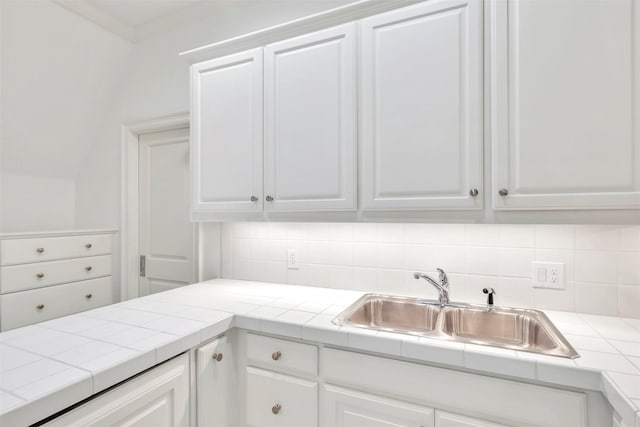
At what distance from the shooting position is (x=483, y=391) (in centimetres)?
103

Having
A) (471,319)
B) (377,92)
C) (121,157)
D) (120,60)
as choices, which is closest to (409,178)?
(377,92)

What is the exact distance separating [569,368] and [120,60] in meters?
3.30

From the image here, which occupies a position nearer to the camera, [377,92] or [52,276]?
[377,92]

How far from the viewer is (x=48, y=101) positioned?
244 centimetres

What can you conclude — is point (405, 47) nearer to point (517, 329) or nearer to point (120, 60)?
point (517, 329)

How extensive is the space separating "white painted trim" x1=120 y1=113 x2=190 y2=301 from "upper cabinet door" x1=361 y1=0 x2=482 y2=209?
1999 millimetres

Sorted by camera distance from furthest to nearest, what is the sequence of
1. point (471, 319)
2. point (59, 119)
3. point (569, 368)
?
point (59, 119)
point (471, 319)
point (569, 368)

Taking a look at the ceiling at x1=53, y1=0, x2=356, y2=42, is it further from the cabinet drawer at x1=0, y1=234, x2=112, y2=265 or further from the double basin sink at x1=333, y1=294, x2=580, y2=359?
the double basin sink at x1=333, y1=294, x2=580, y2=359

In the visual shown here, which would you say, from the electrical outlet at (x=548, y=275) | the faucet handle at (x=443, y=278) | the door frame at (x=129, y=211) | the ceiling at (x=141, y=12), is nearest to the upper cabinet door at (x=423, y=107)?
the faucet handle at (x=443, y=278)

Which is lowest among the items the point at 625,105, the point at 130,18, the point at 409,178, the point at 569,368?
the point at 569,368

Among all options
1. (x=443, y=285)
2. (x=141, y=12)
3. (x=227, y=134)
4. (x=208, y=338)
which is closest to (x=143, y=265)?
(x=227, y=134)

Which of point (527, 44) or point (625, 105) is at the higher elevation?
point (527, 44)

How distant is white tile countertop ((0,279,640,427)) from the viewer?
846mm

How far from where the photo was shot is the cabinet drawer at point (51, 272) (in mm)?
2158
